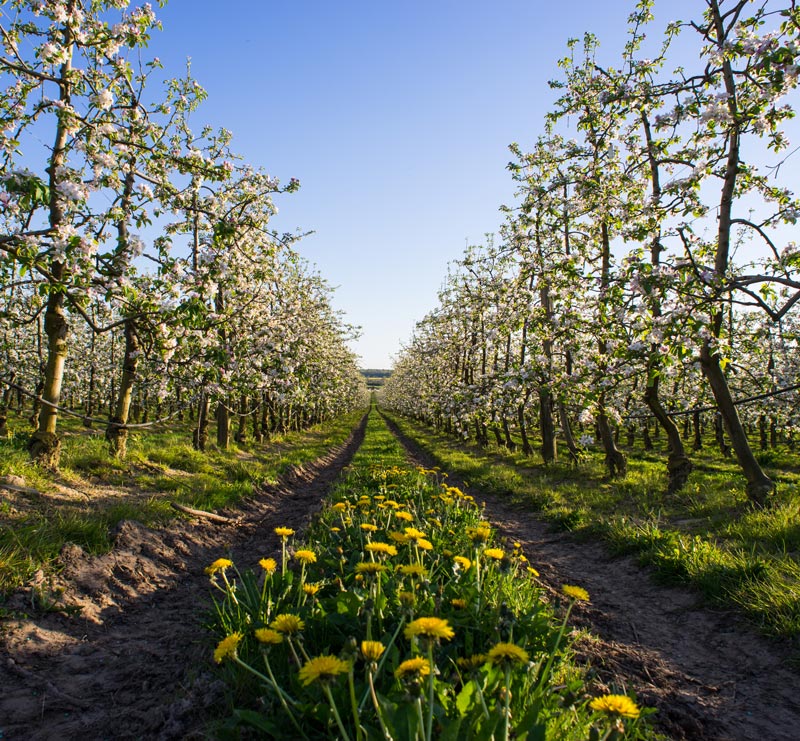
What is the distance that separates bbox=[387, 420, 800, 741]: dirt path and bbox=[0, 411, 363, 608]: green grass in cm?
552

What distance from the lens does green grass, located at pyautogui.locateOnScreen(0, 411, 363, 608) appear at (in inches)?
198

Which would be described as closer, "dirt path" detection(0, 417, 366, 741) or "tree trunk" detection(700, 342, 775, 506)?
"dirt path" detection(0, 417, 366, 741)

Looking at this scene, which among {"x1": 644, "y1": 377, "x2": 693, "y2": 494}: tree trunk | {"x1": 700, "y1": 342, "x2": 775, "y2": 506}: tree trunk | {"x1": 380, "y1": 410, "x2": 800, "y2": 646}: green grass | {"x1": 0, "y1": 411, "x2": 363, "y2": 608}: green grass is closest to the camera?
{"x1": 380, "y1": 410, "x2": 800, "y2": 646}: green grass

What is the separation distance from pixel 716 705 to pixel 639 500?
24.0ft

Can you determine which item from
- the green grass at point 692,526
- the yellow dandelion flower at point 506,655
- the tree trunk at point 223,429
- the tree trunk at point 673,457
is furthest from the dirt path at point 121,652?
the tree trunk at point 223,429

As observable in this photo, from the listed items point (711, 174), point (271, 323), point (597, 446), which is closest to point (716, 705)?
point (711, 174)

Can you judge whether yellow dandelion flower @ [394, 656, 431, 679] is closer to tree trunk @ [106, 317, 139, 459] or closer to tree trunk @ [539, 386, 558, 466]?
tree trunk @ [106, 317, 139, 459]

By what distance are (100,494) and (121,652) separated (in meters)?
4.90

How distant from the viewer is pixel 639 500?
1023cm

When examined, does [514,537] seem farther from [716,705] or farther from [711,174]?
[711,174]

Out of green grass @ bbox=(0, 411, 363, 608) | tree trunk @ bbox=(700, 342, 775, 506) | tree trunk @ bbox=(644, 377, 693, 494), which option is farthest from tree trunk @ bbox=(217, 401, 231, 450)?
tree trunk @ bbox=(700, 342, 775, 506)

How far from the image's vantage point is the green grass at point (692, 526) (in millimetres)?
4918

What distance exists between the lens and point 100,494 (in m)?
8.13

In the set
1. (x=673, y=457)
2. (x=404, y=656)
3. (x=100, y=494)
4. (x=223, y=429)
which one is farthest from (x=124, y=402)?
(x=673, y=457)
